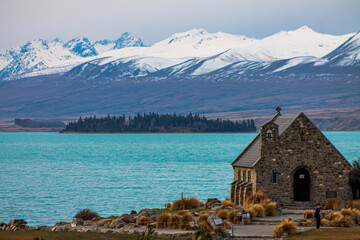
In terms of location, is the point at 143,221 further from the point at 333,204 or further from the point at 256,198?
the point at 333,204

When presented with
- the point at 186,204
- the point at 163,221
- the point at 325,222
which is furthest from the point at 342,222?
the point at 186,204

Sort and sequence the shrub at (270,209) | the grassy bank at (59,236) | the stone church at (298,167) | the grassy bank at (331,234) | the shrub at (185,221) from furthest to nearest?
1. the stone church at (298,167)
2. the shrub at (270,209)
3. the shrub at (185,221)
4. the grassy bank at (331,234)
5. the grassy bank at (59,236)

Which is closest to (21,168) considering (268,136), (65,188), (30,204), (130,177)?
(130,177)

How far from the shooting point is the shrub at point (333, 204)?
138ft

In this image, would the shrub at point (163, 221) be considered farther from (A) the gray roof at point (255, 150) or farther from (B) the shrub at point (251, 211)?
(A) the gray roof at point (255, 150)

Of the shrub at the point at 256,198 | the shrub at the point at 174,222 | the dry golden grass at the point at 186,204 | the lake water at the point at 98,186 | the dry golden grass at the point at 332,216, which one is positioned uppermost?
the shrub at the point at 256,198

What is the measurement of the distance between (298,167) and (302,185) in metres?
1.31

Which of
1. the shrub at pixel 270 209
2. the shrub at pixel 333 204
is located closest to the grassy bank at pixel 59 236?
the shrub at pixel 270 209

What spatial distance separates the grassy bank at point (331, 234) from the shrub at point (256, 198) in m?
9.12

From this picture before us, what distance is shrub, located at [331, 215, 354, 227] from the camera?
35188mm

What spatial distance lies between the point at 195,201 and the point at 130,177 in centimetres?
4835

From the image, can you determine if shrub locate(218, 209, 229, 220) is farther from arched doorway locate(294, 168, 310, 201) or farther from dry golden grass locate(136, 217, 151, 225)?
arched doorway locate(294, 168, 310, 201)

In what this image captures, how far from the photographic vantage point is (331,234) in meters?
31.8

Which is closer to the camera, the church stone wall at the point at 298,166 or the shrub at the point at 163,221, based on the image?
the shrub at the point at 163,221
